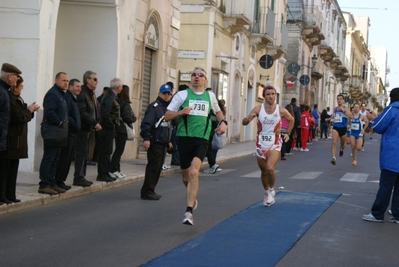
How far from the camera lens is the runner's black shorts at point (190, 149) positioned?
34.5 ft

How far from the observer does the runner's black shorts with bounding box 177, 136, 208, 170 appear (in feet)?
34.5

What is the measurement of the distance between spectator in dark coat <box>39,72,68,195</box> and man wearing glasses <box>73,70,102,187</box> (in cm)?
108

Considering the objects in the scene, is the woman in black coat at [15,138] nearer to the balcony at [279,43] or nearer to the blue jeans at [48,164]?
the blue jeans at [48,164]

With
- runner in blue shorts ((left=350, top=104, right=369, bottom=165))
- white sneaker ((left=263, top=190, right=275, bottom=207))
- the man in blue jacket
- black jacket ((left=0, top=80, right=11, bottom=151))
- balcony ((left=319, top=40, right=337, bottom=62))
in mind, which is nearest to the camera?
black jacket ((left=0, top=80, right=11, bottom=151))

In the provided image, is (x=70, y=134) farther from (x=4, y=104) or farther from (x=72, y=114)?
(x=4, y=104)

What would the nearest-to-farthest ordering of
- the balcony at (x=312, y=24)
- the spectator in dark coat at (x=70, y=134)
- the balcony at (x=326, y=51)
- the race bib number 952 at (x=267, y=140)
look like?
the race bib number 952 at (x=267, y=140) → the spectator in dark coat at (x=70, y=134) → the balcony at (x=312, y=24) → the balcony at (x=326, y=51)

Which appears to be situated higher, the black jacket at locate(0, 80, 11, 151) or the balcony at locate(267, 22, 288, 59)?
the balcony at locate(267, 22, 288, 59)

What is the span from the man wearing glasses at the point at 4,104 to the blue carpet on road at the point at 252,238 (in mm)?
2995

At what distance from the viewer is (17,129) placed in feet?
37.2

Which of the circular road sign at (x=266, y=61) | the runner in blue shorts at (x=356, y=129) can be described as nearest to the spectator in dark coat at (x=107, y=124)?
the runner in blue shorts at (x=356, y=129)

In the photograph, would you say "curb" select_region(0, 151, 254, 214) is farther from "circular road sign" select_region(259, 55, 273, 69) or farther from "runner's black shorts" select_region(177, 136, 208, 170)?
"circular road sign" select_region(259, 55, 273, 69)

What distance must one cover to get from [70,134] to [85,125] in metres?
0.76

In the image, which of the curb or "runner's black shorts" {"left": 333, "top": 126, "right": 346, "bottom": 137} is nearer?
the curb

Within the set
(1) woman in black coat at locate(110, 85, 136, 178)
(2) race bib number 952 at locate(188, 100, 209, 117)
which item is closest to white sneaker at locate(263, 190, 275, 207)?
(2) race bib number 952 at locate(188, 100, 209, 117)
